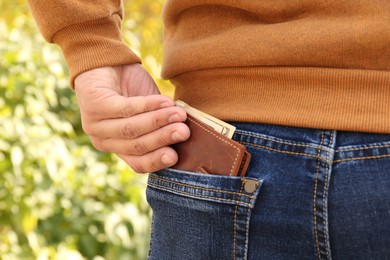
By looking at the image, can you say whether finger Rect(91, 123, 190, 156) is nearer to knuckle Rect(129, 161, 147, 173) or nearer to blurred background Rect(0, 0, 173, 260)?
knuckle Rect(129, 161, 147, 173)

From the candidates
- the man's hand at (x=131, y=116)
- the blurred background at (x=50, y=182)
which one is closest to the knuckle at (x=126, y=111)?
the man's hand at (x=131, y=116)

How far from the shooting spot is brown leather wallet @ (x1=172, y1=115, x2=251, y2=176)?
3.85ft

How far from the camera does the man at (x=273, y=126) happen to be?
1.10m

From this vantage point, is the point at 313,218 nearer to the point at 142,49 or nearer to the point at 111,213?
the point at 111,213

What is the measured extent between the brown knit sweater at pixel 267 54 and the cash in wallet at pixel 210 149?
0.03 metres

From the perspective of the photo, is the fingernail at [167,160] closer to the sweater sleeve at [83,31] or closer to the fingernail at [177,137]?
the fingernail at [177,137]

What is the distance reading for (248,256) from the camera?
3.79 feet

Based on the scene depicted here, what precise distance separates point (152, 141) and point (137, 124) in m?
0.04

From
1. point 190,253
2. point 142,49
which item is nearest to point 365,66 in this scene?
point 190,253

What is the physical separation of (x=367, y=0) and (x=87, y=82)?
1.85 feet

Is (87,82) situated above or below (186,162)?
above

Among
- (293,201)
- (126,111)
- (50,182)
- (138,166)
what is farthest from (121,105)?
(50,182)

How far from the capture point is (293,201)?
1.12m

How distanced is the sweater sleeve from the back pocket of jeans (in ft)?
0.91
